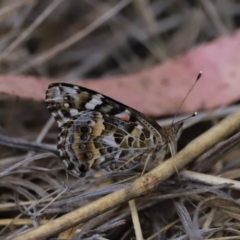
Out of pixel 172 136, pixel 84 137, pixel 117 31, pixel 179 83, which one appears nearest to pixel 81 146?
pixel 84 137

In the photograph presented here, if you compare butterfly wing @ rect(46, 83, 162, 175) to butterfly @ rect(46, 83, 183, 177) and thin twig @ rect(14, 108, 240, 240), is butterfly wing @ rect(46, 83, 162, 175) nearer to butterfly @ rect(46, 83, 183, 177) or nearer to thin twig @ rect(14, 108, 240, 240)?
butterfly @ rect(46, 83, 183, 177)

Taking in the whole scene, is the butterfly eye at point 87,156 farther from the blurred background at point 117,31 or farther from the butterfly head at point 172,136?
the blurred background at point 117,31

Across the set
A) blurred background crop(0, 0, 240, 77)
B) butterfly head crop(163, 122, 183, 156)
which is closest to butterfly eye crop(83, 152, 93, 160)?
butterfly head crop(163, 122, 183, 156)

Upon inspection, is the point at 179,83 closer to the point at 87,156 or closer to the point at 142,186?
the point at 87,156

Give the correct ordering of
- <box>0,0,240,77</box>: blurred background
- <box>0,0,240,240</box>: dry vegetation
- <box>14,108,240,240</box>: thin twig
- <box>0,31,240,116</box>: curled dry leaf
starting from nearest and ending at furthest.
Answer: <box>14,108,240,240</box>: thin twig, <box>0,0,240,240</box>: dry vegetation, <box>0,31,240,116</box>: curled dry leaf, <box>0,0,240,77</box>: blurred background

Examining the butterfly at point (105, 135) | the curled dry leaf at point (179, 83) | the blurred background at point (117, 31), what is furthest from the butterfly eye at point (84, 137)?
the blurred background at point (117, 31)
